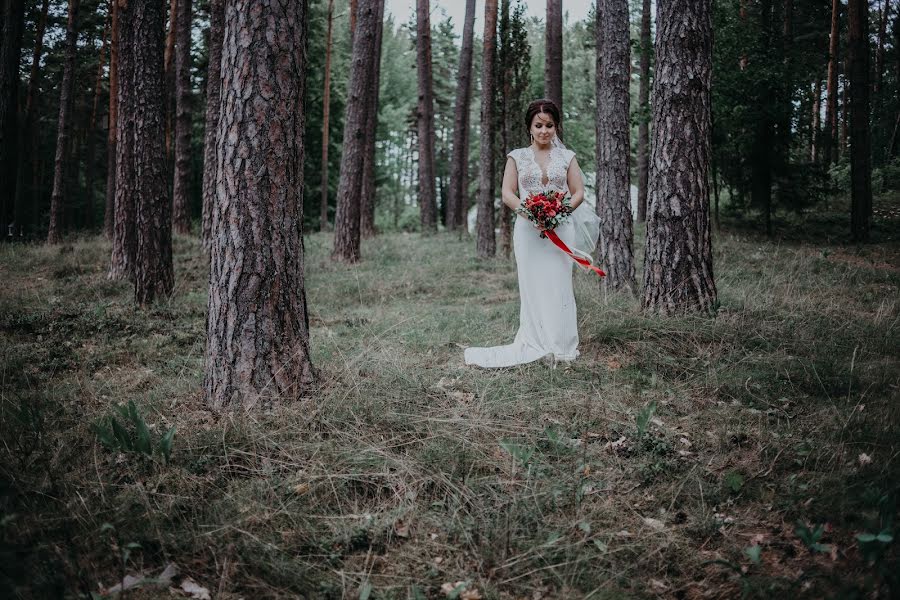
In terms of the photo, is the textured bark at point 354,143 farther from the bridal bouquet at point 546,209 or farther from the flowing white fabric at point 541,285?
the bridal bouquet at point 546,209

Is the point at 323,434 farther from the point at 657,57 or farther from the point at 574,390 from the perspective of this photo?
the point at 657,57

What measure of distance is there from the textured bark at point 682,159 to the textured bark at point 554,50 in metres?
9.34

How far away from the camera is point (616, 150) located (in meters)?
7.82

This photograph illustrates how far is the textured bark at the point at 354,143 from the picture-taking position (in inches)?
442

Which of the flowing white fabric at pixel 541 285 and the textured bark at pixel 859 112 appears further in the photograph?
the textured bark at pixel 859 112

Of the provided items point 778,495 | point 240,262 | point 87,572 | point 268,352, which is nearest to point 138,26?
point 240,262

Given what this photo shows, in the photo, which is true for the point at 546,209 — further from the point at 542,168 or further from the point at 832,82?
the point at 832,82

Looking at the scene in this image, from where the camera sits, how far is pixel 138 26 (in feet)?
22.8

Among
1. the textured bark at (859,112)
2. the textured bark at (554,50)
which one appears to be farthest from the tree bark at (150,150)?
the textured bark at (859,112)

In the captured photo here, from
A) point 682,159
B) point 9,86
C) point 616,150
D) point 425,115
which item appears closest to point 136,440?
point 682,159

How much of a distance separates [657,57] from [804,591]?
5381mm

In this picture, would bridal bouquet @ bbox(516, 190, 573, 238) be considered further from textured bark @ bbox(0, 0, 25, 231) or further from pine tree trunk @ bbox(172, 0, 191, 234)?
textured bark @ bbox(0, 0, 25, 231)

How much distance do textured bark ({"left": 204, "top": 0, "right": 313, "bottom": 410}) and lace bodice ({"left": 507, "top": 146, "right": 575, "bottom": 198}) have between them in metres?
2.53

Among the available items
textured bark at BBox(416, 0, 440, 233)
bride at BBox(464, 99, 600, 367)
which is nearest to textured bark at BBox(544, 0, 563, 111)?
textured bark at BBox(416, 0, 440, 233)
